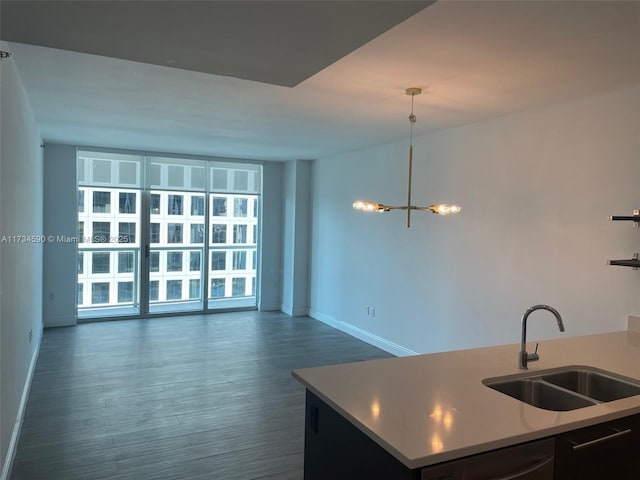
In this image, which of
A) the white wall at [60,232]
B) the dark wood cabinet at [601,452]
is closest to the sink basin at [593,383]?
the dark wood cabinet at [601,452]

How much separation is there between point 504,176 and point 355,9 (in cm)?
299

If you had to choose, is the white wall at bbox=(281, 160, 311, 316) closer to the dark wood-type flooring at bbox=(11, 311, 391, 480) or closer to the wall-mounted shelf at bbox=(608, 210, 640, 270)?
the dark wood-type flooring at bbox=(11, 311, 391, 480)

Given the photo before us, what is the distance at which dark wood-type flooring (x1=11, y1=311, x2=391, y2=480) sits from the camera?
9.95 ft

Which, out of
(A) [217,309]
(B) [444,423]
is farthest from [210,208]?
(B) [444,423]

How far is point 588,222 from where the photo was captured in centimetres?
349

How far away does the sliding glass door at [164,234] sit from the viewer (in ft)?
23.2

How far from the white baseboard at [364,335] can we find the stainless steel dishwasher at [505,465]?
3725 mm

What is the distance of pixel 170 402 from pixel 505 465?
321cm

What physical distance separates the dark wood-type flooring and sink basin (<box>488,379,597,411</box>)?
1499mm

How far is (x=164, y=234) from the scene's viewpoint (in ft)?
24.7

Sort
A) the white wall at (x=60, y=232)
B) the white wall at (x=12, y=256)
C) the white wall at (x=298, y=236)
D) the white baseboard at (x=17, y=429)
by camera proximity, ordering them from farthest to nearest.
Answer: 1. the white wall at (x=298, y=236)
2. the white wall at (x=60, y=232)
3. the white baseboard at (x=17, y=429)
4. the white wall at (x=12, y=256)

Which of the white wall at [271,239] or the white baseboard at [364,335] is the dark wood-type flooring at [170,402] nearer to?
the white baseboard at [364,335]

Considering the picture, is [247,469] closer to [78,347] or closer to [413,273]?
[413,273]

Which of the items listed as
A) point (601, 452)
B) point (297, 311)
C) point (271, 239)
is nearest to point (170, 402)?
point (601, 452)
